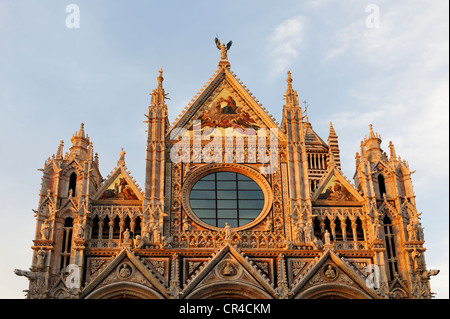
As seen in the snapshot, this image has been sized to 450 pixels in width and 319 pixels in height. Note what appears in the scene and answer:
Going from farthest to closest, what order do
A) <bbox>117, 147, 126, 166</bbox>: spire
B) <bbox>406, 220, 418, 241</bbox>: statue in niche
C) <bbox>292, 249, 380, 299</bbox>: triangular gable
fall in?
<bbox>117, 147, 126, 166</bbox>: spire
<bbox>406, 220, 418, 241</bbox>: statue in niche
<bbox>292, 249, 380, 299</bbox>: triangular gable

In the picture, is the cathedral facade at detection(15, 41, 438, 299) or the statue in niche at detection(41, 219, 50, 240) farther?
the statue in niche at detection(41, 219, 50, 240)

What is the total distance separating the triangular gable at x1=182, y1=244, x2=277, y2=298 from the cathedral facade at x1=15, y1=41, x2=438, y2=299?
5 centimetres

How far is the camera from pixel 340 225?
29.1m

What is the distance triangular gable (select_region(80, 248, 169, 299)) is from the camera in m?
26.7

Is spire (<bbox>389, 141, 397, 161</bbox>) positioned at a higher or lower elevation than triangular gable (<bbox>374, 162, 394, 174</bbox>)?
higher

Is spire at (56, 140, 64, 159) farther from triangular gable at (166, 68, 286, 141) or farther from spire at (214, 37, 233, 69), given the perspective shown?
spire at (214, 37, 233, 69)

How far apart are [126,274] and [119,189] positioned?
4.41 meters

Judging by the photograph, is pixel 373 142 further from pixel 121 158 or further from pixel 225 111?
pixel 121 158

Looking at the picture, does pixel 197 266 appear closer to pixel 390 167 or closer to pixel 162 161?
pixel 162 161

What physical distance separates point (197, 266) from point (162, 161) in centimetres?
540

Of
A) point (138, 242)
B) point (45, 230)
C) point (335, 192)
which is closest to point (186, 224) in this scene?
point (138, 242)

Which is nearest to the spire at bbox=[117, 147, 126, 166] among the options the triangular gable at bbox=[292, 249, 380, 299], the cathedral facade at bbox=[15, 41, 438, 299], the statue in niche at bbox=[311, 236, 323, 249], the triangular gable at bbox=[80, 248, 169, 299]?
the cathedral facade at bbox=[15, 41, 438, 299]

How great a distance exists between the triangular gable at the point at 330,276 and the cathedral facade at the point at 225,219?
1.6 inches

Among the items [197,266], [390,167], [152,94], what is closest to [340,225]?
[390,167]
